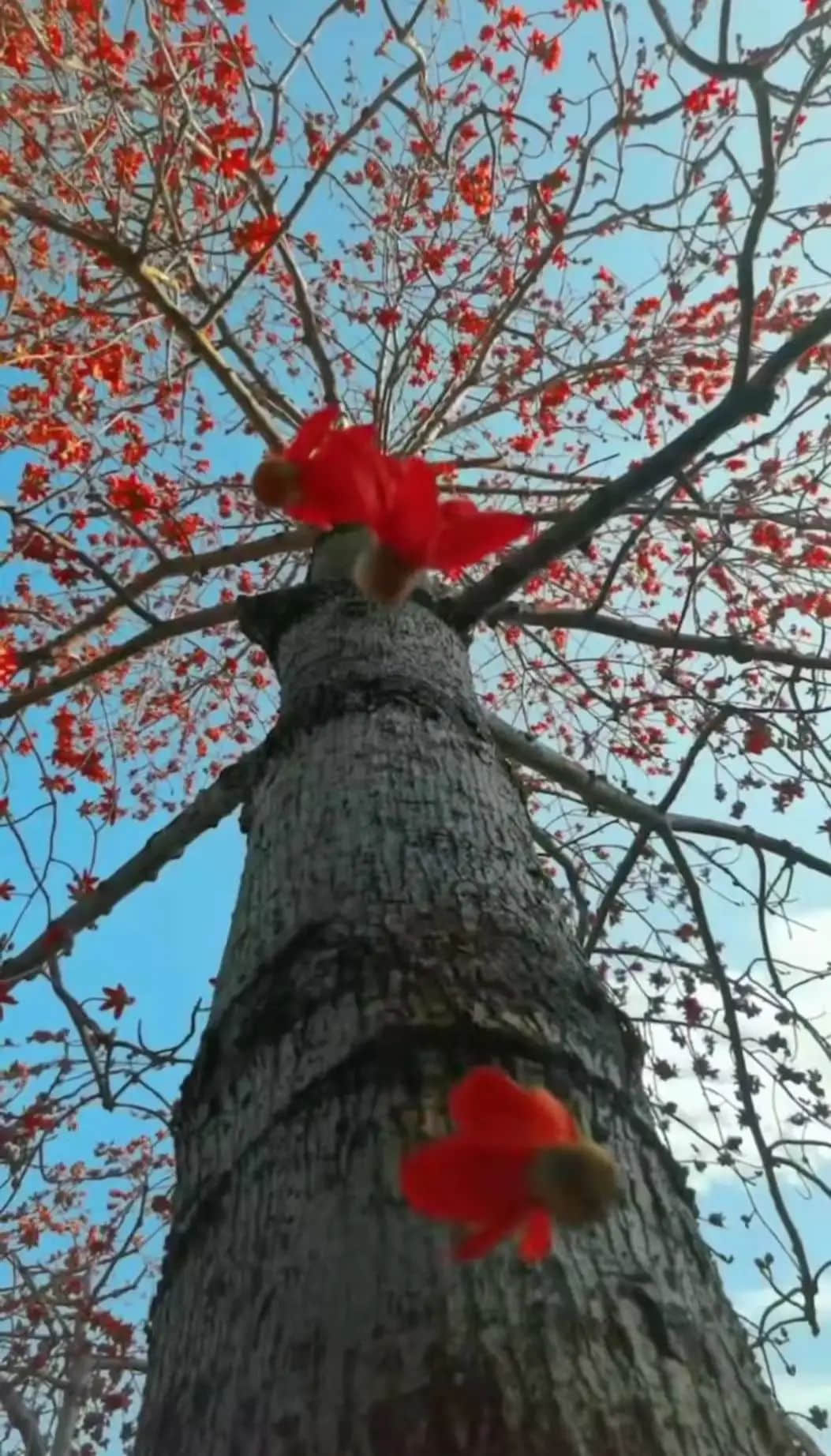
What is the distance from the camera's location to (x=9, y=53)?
3160 millimetres

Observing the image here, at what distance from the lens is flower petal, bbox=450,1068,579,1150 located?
0.62 meters

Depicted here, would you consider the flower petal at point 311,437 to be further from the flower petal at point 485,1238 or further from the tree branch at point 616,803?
the tree branch at point 616,803

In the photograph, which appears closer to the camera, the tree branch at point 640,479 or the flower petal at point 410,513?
the flower petal at point 410,513

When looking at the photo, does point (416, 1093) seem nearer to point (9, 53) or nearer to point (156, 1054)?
point (156, 1054)

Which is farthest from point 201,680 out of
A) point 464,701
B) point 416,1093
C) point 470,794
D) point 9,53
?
point 416,1093

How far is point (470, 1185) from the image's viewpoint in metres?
0.59

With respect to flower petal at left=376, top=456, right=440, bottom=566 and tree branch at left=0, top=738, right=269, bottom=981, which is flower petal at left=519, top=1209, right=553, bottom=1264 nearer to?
flower petal at left=376, top=456, right=440, bottom=566

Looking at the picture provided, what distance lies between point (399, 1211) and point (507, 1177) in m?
0.08

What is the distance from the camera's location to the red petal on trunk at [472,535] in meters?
0.93

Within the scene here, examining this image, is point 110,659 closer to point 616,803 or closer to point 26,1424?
point 616,803

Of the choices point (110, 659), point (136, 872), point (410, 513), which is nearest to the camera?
point (410, 513)

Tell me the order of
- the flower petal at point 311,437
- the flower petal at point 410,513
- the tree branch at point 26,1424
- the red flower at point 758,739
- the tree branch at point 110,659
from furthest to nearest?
the tree branch at point 26,1424 → the red flower at point 758,739 → the tree branch at point 110,659 → the flower petal at point 311,437 → the flower petal at point 410,513

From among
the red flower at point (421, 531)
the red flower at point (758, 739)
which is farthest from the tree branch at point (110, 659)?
the red flower at point (421, 531)

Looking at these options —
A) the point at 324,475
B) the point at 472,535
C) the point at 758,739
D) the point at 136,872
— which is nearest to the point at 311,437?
the point at 324,475
